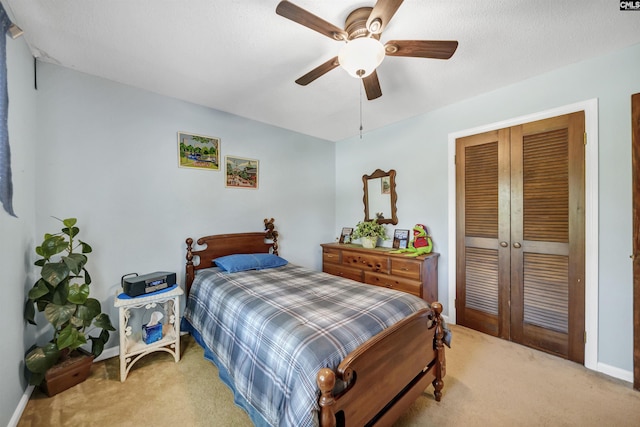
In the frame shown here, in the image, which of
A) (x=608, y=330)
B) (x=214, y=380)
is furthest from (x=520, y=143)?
(x=214, y=380)

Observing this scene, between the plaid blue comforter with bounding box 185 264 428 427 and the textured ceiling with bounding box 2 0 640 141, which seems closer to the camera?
the plaid blue comforter with bounding box 185 264 428 427

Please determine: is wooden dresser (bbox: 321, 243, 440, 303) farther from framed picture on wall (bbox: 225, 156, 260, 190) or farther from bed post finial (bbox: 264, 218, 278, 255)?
framed picture on wall (bbox: 225, 156, 260, 190)

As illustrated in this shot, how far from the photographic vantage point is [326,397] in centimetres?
106

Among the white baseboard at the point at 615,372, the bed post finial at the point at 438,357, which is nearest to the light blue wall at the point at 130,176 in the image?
the bed post finial at the point at 438,357

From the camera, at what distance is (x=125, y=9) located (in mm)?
1526

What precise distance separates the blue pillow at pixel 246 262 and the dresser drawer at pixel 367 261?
0.97m

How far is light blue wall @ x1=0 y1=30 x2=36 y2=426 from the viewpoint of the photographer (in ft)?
4.81

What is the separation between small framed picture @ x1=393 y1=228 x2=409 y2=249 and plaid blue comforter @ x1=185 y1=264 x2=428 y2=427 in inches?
51.4

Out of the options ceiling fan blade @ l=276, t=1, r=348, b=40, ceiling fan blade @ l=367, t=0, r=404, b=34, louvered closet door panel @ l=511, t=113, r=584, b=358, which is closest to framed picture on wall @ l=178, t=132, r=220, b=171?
ceiling fan blade @ l=276, t=1, r=348, b=40

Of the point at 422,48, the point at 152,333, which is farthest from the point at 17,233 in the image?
the point at 422,48

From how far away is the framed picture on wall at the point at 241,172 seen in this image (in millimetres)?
3084

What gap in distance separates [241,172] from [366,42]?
2.25 meters

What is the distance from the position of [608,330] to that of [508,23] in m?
2.51

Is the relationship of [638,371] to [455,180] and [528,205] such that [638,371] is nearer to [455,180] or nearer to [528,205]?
[528,205]
